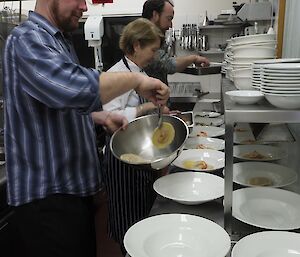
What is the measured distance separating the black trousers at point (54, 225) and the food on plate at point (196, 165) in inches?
17.8

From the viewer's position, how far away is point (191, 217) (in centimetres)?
101

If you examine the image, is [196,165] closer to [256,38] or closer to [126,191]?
[126,191]

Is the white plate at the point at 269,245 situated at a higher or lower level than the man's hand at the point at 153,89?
lower

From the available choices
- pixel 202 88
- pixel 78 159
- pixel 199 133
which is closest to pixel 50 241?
pixel 78 159

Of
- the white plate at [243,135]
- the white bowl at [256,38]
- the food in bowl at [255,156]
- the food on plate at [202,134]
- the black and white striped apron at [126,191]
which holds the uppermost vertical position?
the white bowl at [256,38]

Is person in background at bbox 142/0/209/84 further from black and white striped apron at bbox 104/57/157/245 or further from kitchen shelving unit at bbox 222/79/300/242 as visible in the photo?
kitchen shelving unit at bbox 222/79/300/242

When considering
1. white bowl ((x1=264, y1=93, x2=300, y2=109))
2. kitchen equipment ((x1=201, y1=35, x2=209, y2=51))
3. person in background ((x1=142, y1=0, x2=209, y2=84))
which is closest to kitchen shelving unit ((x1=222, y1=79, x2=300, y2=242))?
white bowl ((x1=264, y1=93, x2=300, y2=109))

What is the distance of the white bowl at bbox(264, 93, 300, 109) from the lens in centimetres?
87

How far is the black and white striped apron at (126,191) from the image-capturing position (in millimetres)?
1639

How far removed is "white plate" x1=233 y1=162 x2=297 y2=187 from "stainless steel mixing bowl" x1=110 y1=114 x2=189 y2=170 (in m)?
0.27

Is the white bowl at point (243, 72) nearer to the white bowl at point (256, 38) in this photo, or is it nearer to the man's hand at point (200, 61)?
the white bowl at point (256, 38)

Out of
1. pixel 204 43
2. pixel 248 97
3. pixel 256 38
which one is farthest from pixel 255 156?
pixel 204 43

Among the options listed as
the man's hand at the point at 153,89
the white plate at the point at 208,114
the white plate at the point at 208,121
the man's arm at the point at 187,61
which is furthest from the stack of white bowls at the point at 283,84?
the man's arm at the point at 187,61

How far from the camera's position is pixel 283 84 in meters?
0.86
